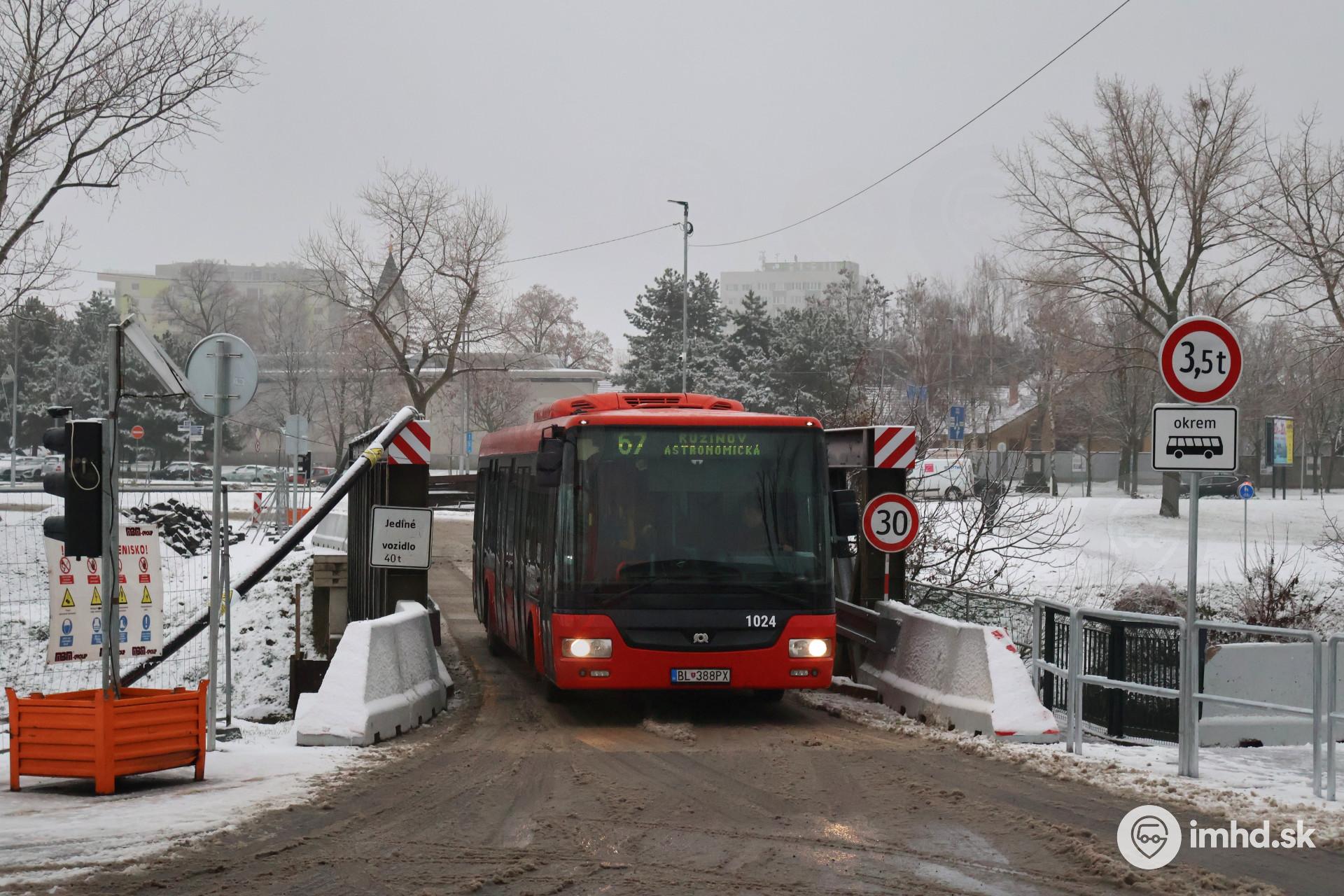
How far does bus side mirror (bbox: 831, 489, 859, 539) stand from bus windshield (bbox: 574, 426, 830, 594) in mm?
118

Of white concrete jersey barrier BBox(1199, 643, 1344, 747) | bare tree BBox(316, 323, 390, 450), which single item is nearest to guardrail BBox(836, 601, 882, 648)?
white concrete jersey barrier BBox(1199, 643, 1344, 747)

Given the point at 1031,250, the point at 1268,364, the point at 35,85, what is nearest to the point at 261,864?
the point at 35,85

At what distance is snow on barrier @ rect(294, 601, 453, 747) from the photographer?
34.3ft

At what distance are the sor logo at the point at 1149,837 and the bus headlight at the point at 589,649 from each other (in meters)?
4.95

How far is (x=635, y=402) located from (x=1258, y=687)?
24.1ft

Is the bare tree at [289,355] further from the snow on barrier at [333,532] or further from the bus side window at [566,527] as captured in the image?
the bus side window at [566,527]

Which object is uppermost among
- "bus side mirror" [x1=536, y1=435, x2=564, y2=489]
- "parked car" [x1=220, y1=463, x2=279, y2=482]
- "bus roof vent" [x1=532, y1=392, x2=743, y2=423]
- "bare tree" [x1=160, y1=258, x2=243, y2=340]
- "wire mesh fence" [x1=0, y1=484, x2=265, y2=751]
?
"bare tree" [x1=160, y1=258, x2=243, y2=340]

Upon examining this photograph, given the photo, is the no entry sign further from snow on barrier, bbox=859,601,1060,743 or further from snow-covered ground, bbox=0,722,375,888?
snow-covered ground, bbox=0,722,375,888

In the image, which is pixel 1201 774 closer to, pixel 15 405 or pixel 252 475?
pixel 15 405

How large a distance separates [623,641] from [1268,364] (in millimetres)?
57444

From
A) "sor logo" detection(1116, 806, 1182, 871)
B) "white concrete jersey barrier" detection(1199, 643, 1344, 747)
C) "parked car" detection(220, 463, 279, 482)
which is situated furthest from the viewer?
"parked car" detection(220, 463, 279, 482)

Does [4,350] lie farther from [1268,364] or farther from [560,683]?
[560,683]

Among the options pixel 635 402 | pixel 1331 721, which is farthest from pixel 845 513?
pixel 1331 721

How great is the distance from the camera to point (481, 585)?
19781 millimetres
